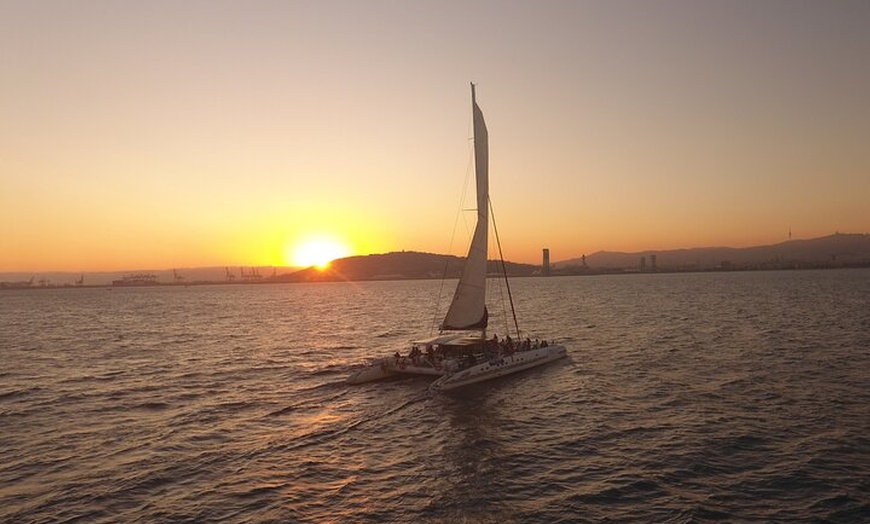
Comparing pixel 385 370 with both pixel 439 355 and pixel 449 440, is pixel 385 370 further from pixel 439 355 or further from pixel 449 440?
pixel 449 440

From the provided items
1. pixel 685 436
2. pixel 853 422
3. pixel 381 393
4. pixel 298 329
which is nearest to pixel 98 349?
pixel 298 329

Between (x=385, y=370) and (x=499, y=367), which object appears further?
(x=499, y=367)

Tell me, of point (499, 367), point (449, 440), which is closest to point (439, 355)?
point (499, 367)

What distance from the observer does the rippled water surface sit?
20.2 metres

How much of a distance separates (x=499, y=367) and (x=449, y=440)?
14796 millimetres

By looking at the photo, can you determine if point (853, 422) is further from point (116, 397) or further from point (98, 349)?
point (98, 349)

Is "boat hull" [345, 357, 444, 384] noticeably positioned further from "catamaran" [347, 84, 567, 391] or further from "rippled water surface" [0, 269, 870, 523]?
"rippled water surface" [0, 269, 870, 523]

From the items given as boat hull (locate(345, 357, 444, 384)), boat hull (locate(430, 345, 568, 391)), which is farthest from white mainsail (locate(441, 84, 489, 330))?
boat hull (locate(345, 357, 444, 384))

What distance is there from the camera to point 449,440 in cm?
2819

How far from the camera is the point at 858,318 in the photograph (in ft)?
256

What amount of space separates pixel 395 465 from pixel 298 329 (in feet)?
228

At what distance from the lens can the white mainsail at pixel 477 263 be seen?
4300cm

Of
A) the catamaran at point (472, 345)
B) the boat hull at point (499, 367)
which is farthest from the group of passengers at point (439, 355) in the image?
the boat hull at point (499, 367)

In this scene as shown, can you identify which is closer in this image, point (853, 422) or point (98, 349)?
point (853, 422)
